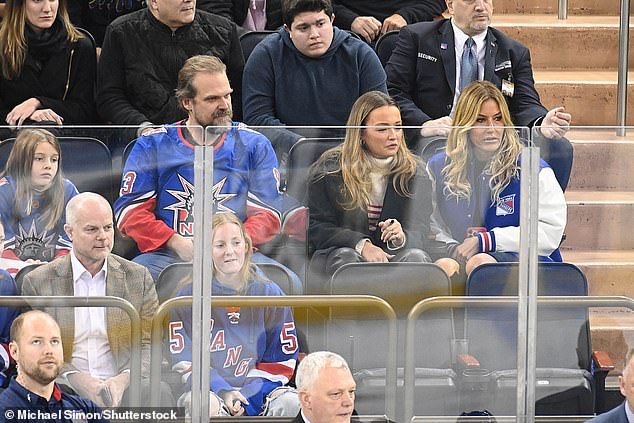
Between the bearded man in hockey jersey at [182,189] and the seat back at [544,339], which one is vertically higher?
the bearded man in hockey jersey at [182,189]

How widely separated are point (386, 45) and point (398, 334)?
7.55 feet

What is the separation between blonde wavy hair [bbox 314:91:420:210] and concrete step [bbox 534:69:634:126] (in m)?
2.66

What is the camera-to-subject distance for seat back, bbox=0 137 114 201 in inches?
157

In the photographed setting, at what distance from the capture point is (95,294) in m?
4.02

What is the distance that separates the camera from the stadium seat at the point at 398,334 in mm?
4090

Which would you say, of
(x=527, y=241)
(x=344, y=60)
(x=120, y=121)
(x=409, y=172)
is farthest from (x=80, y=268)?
(x=344, y=60)

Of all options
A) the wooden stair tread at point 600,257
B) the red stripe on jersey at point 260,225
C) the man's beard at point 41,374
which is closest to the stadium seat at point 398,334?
the red stripe on jersey at point 260,225

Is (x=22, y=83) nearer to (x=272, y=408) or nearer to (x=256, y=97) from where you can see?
(x=256, y=97)

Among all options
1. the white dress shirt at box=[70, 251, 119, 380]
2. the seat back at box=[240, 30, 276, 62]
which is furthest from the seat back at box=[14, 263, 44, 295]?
the seat back at box=[240, 30, 276, 62]

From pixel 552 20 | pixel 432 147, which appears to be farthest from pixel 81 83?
pixel 552 20

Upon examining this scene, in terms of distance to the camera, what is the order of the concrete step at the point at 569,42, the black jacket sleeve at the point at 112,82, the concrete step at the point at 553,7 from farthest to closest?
1. the concrete step at the point at 553,7
2. the concrete step at the point at 569,42
3. the black jacket sleeve at the point at 112,82

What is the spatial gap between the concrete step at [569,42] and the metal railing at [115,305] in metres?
3.43

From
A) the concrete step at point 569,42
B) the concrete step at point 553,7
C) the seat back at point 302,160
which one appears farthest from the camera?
the concrete step at point 553,7

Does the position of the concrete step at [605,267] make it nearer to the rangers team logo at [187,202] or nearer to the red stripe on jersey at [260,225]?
the red stripe on jersey at [260,225]
